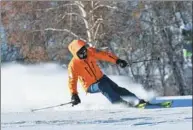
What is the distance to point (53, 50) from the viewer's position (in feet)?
63.1

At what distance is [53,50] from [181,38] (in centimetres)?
613

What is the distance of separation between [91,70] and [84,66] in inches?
6.3

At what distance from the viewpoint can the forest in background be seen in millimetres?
18078

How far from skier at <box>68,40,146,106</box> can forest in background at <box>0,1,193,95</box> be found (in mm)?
9216

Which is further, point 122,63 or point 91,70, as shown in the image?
point 91,70

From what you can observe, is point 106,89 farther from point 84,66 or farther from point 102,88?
point 84,66

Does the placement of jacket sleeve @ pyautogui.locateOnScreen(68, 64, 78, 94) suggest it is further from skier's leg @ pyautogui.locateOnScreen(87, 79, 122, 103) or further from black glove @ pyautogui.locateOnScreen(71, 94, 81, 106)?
skier's leg @ pyautogui.locateOnScreen(87, 79, 122, 103)

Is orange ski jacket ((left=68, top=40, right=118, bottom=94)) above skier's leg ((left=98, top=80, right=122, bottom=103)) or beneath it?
above

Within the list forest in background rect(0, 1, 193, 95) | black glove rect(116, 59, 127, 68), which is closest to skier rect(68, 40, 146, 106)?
black glove rect(116, 59, 127, 68)

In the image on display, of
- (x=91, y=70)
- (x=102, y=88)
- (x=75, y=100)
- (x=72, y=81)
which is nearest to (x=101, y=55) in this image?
(x=91, y=70)

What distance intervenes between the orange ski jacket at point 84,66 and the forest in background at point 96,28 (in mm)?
9324

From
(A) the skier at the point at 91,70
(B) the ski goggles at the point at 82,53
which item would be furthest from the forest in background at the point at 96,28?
(B) the ski goggles at the point at 82,53

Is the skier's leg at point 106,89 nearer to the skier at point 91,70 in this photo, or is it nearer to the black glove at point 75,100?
the skier at point 91,70

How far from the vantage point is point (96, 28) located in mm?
18156
